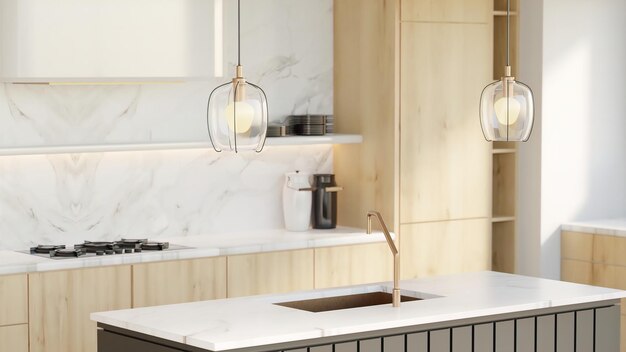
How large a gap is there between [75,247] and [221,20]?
1.37 meters

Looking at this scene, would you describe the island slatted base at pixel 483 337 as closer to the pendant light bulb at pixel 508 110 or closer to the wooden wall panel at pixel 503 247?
the pendant light bulb at pixel 508 110

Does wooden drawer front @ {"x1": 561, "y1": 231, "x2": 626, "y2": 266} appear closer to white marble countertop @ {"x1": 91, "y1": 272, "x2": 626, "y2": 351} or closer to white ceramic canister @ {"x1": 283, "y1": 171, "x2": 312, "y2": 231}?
white ceramic canister @ {"x1": 283, "y1": 171, "x2": 312, "y2": 231}

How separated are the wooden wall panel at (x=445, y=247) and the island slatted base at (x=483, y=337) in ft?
6.55

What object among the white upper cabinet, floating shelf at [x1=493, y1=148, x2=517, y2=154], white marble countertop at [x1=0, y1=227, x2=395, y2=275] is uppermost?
the white upper cabinet

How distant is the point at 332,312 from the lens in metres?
4.21

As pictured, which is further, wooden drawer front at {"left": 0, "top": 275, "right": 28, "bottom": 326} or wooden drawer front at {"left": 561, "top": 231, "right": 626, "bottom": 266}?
wooden drawer front at {"left": 561, "top": 231, "right": 626, "bottom": 266}

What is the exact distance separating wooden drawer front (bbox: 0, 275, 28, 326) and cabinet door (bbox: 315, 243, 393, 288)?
1.69 metres

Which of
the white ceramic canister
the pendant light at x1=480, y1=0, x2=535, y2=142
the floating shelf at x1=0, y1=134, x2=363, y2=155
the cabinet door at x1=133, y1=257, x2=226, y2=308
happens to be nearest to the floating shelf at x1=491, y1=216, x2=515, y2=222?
the floating shelf at x1=0, y1=134, x2=363, y2=155

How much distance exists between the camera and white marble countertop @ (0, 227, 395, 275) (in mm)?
5355

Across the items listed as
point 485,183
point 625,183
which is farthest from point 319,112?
point 625,183

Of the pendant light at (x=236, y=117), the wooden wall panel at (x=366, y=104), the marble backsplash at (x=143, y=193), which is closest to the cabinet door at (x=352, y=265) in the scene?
the wooden wall panel at (x=366, y=104)

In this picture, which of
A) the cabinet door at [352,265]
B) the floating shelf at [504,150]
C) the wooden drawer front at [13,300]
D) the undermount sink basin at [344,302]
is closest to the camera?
the undermount sink basin at [344,302]

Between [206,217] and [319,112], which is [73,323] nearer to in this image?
[206,217]

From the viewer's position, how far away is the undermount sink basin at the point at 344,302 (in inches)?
180
